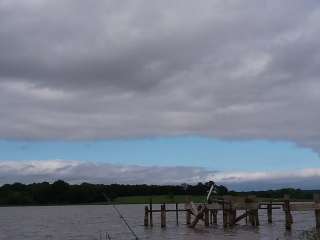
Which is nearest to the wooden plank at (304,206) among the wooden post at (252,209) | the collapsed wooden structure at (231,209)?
the collapsed wooden structure at (231,209)

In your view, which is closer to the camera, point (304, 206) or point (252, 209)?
point (304, 206)

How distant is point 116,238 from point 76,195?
451 ft

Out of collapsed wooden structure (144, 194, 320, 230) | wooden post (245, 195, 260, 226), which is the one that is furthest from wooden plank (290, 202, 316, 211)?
wooden post (245, 195, 260, 226)

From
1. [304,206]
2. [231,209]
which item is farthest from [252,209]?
[304,206]

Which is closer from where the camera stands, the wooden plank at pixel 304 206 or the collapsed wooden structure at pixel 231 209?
the wooden plank at pixel 304 206

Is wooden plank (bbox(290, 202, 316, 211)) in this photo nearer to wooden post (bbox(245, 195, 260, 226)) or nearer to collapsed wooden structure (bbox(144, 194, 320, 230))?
collapsed wooden structure (bbox(144, 194, 320, 230))

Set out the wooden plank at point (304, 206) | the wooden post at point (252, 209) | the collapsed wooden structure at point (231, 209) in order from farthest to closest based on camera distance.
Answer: the wooden post at point (252, 209), the collapsed wooden structure at point (231, 209), the wooden plank at point (304, 206)

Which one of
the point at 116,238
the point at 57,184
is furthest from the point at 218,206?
the point at 57,184

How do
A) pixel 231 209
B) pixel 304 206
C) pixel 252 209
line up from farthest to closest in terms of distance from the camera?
pixel 231 209
pixel 252 209
pixel 304 206

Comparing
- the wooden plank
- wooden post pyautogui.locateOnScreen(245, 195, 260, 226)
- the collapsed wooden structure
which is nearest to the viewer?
the wooden plank

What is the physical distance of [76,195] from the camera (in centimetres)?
19850

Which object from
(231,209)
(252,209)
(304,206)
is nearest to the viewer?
(304,206)

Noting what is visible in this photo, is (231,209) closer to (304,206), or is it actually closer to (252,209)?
(252,209)

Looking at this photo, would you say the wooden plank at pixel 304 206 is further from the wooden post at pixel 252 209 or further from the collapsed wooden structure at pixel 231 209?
the wooden post at pixel 252 209
